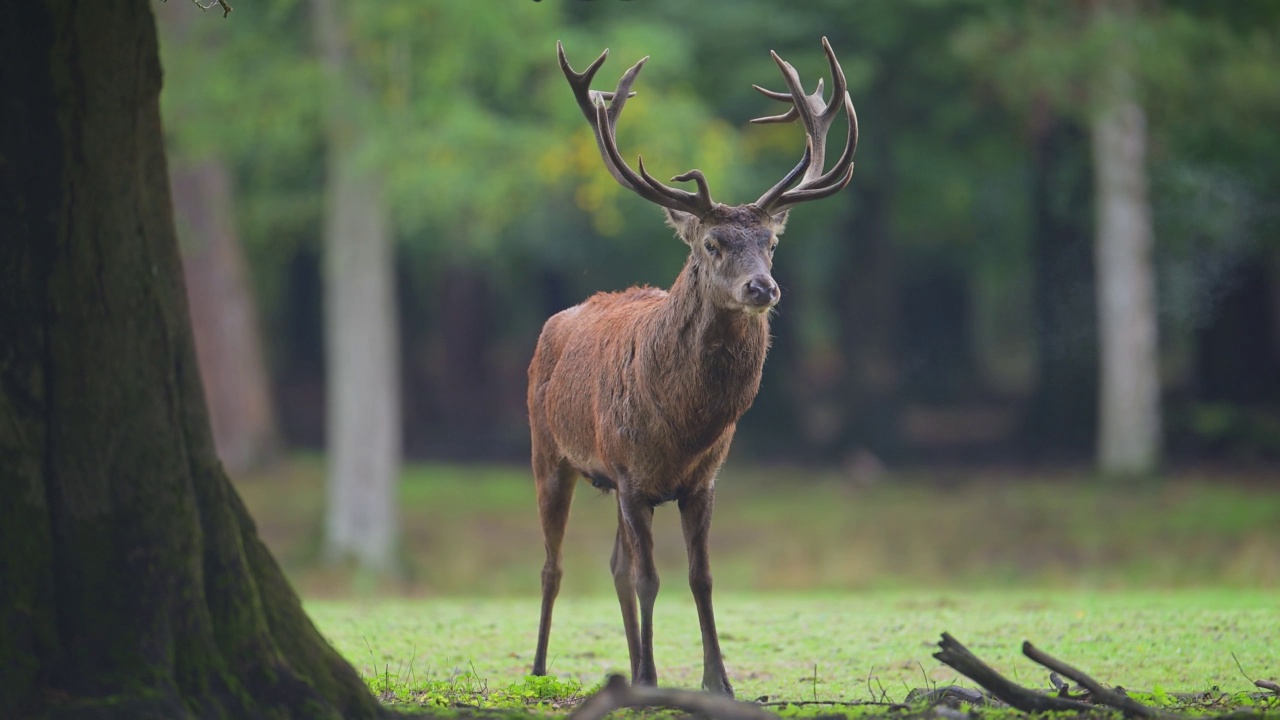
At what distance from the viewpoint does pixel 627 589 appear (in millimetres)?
7555

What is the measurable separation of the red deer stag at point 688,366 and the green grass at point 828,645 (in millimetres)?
672

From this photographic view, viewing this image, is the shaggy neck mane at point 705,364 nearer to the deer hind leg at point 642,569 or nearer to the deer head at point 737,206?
the deer head at point 737,206

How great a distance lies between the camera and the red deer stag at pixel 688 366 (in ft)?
22.6

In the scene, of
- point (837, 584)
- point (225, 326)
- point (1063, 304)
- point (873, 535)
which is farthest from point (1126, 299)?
point (225, 326)

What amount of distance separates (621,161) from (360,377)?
11.3 m

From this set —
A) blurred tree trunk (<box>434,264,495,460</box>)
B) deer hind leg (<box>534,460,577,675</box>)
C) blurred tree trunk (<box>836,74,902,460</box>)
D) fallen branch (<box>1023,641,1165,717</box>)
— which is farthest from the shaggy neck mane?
blurred tree trunk (<box>434,264,495,460</box>)

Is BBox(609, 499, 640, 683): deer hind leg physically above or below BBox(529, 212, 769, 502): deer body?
below

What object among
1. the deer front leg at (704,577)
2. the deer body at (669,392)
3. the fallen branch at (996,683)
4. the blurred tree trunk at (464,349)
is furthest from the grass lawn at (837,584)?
the blurred tree trunk at (464,349)

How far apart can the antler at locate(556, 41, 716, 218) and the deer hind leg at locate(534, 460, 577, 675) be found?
5.47 ft

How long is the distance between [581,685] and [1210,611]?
482cm

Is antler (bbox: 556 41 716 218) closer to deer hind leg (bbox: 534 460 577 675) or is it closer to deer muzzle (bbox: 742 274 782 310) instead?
deer muzzle (bbox: 742 274 782 310)

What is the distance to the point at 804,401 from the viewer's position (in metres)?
29.8

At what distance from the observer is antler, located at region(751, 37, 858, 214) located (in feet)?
23.0

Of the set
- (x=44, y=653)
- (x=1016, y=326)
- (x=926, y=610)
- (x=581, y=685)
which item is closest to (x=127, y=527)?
(x=44, y=653)
